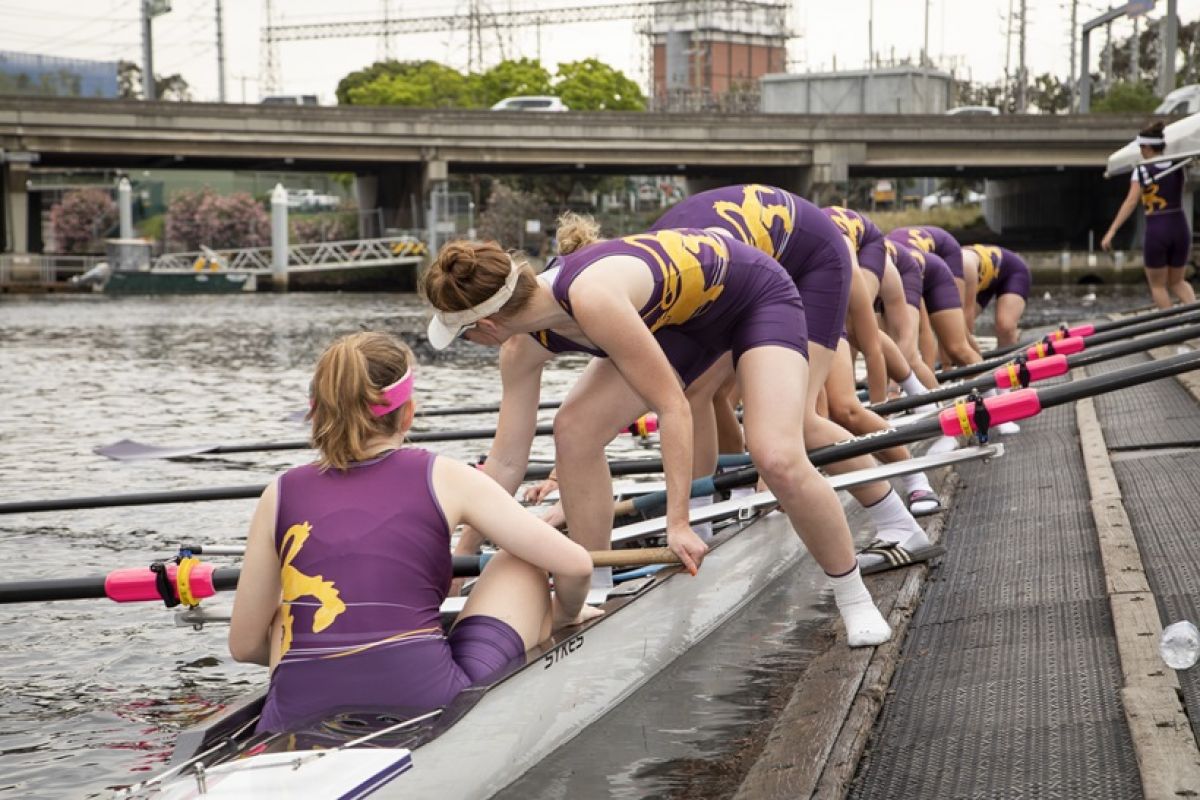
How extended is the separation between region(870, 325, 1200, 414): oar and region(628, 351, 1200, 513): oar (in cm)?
95

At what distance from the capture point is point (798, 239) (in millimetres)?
7227

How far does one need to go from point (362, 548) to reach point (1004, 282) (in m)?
11.8

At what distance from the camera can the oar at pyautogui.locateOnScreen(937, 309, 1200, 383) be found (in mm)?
10484

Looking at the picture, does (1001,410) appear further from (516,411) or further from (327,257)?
(327,257)

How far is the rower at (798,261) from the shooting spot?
278 inches

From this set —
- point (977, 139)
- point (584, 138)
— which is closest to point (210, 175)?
point (584, 138)

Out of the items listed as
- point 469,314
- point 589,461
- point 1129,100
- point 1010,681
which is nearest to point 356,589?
point 469,314

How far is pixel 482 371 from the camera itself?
26016 mm

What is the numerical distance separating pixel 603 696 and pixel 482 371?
2046 cm

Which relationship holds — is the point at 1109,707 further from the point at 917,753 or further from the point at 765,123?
the point at 765,123

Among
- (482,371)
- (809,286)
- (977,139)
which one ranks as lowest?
(482,371)

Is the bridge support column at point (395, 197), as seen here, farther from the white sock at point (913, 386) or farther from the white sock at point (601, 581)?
the white sock at point (601, 581)

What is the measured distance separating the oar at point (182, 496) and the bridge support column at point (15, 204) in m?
53.8

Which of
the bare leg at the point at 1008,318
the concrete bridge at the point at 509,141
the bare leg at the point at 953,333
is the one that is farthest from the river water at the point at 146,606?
the concrete bridge at the point at 509,141
